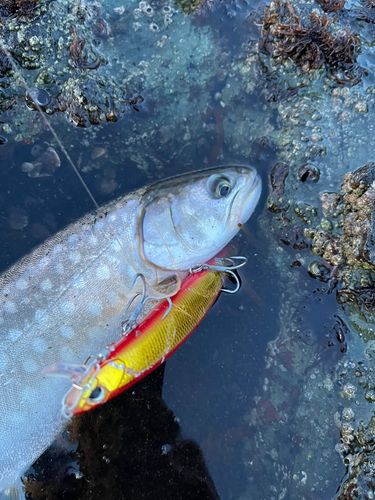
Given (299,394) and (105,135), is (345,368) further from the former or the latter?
(105,135)

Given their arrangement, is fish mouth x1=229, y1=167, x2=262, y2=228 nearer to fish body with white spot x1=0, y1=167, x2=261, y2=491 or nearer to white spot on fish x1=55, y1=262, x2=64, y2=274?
fish body with white spot x1=0, y1=167, x2=261, y2=491

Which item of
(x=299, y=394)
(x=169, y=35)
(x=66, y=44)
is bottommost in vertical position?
(x=299, y=394)

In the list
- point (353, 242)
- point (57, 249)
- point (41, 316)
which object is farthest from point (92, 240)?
point (353, 242)

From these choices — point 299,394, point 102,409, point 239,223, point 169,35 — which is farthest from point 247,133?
point 102,409

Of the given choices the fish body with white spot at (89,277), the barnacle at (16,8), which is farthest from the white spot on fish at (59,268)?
the barnacle at (16,8)

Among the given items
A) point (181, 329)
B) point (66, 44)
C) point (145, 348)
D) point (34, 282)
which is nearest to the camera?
point (145, 348)

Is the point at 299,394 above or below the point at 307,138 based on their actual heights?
below

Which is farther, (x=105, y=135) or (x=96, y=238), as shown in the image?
(x=105, y=135)

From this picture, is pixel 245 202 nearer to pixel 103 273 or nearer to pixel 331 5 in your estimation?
pixel 103 273
